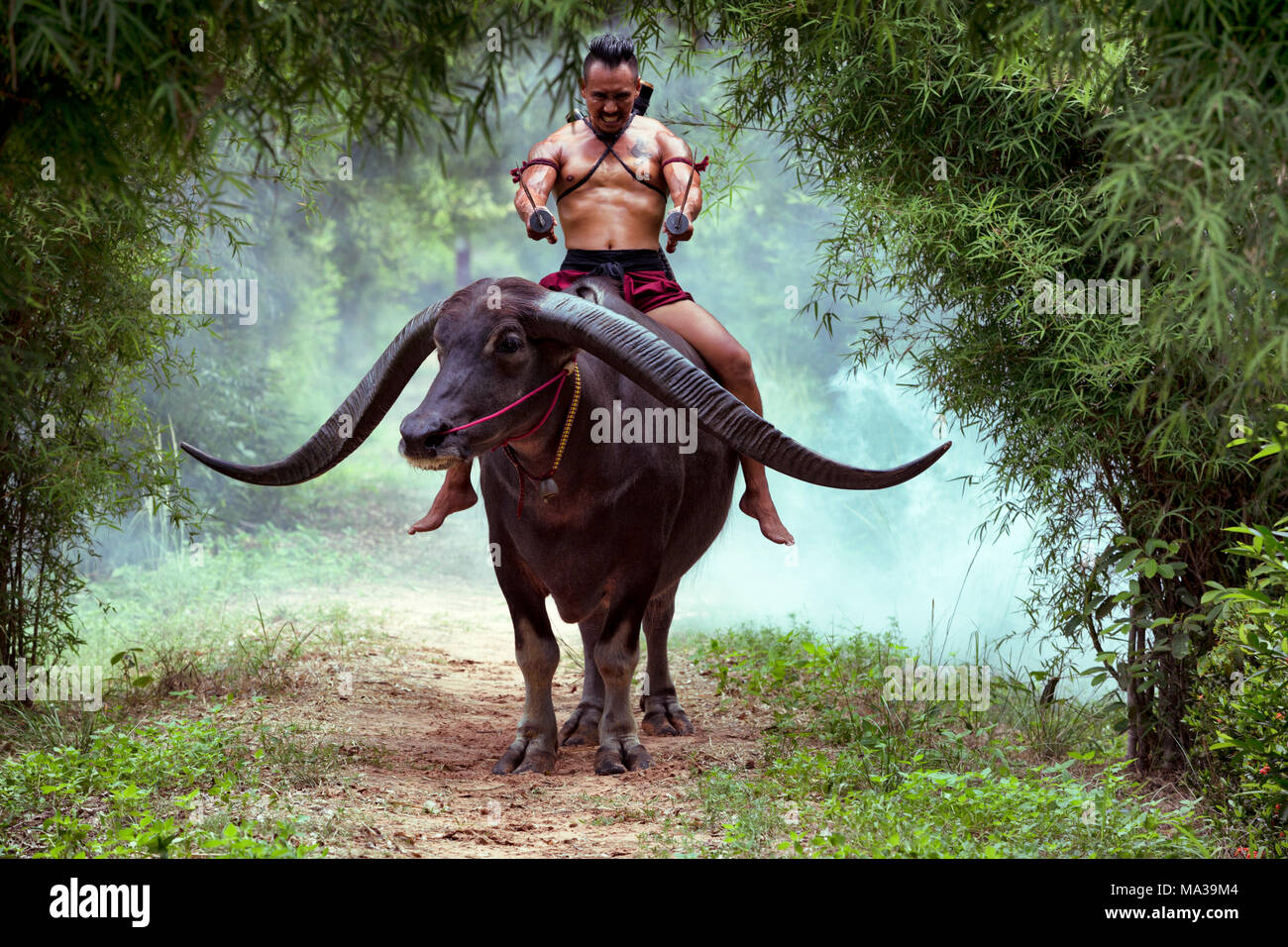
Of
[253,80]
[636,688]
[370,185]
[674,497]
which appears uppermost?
[370,185]

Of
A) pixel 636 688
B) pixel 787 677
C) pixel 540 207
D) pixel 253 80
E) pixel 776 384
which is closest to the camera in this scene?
pixel 253 80

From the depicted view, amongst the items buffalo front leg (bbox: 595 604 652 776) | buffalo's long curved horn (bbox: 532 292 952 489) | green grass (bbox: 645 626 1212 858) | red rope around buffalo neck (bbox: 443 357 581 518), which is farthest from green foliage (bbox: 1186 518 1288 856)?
red rope around buffalo neck (bbox: 443 357 581 518)

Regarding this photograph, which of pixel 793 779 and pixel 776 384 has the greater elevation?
pixel 776 384

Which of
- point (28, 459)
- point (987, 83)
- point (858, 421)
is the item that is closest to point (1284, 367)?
point (987, 83)

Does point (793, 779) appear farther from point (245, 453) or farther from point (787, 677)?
point (245, 453)

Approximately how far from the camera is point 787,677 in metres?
6.02

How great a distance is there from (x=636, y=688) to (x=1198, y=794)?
3160 millimetres

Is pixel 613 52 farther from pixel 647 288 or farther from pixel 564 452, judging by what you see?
pixel 564 452

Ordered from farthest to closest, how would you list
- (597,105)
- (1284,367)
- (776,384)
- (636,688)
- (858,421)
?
(776,384) < (858,421) < (636,688) < (597,105) < (1284,367)

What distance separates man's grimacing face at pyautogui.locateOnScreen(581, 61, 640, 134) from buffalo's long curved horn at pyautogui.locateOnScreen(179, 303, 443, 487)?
43.8 inches

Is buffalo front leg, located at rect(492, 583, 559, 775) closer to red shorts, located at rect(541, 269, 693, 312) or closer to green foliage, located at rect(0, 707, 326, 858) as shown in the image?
green foliage, located at rect(0, 707, 326, 858)

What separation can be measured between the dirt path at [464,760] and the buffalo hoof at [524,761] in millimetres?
51

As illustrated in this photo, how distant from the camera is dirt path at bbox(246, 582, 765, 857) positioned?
11.6 feet

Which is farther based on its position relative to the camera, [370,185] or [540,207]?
[370,185]
